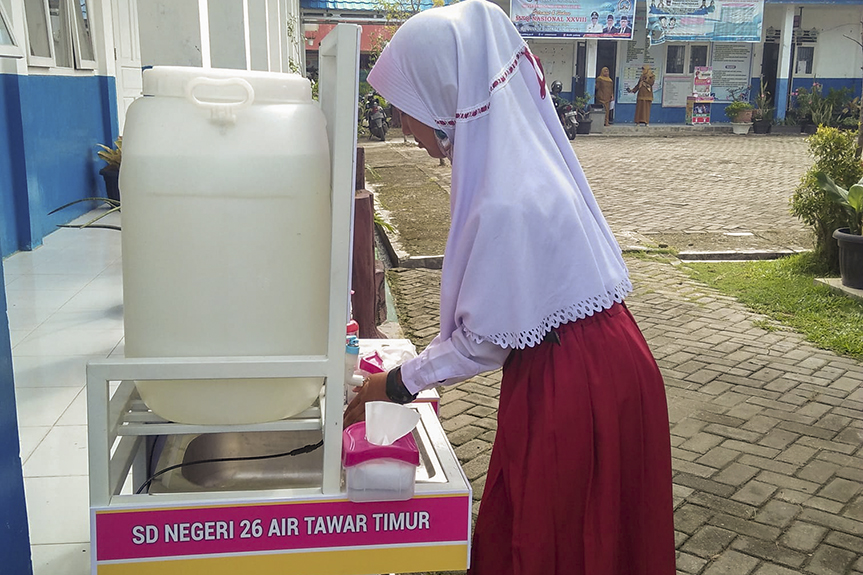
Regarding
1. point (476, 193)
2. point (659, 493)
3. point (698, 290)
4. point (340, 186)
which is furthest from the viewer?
point (698, 290)

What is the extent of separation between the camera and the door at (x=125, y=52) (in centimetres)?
909

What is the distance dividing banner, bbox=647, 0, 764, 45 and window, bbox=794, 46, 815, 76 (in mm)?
1757

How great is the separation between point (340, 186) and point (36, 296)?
4521mm

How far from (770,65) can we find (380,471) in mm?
24960

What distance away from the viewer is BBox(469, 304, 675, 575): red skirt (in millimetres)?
1567

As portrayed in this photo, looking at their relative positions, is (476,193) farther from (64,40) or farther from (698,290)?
(64,40)

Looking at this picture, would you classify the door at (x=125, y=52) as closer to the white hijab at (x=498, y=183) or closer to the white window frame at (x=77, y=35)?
the white window frame at (x=77, y=35)

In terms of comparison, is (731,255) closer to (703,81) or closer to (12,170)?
(12,170)

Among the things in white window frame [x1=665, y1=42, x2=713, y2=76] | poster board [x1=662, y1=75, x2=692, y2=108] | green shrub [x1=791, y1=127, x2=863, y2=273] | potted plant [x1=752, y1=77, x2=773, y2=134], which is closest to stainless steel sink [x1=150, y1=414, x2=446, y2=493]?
green shrub [x1=791, y1=127, x2=863, y2=273]

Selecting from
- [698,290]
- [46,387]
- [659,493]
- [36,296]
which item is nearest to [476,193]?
[659,493]

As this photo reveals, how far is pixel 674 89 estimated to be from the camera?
22984mm

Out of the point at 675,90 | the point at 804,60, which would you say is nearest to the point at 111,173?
the point at 675,90

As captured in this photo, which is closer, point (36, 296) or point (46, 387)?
point (46, 387)

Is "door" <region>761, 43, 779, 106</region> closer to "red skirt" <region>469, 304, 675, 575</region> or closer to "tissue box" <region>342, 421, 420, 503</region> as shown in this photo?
"red skirt" <region>469, 304, 675, 575</region>
